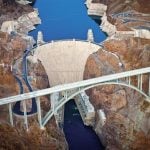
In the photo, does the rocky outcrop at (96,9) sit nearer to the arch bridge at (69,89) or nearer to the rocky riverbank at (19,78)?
the rocky riverbank at (19,78)

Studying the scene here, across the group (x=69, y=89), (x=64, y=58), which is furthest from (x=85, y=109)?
(x=64, y=58)

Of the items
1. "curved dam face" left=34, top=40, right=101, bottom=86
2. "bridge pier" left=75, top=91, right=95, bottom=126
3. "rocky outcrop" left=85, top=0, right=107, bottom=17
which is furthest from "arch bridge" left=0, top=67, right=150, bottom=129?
"rocky outcrop" left=85, top=0, right=107, bottom=17

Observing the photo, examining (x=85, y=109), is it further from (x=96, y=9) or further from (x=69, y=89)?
(x=96, y=9)

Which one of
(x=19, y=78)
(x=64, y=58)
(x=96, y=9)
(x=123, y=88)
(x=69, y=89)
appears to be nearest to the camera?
(x=69, y=89)

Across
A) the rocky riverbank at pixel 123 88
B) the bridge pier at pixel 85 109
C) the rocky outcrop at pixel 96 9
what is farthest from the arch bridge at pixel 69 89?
the rocky outcrop at pixel 96 9

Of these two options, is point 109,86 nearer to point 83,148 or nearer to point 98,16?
point 83,148

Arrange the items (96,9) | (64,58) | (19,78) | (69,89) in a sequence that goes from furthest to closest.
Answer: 1. (96,9)
2. (64,58)
3. (19,78)
4. (69,89)
